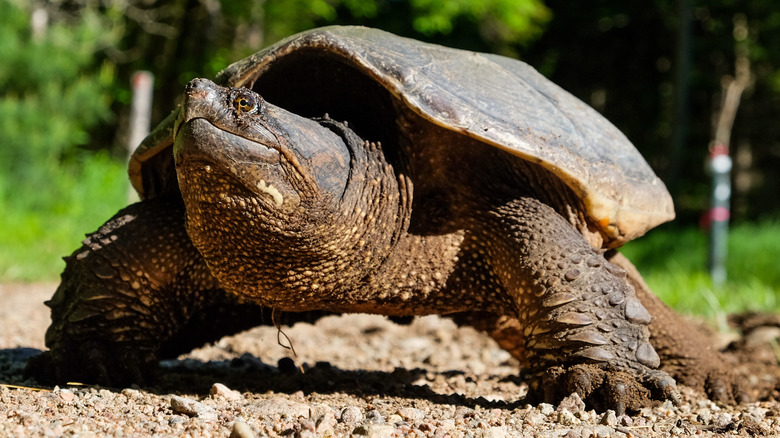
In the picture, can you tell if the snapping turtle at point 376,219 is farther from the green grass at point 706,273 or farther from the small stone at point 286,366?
the green grass at point 706,273

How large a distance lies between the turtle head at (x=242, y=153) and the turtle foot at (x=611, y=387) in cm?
91

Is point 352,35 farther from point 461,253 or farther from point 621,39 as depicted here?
point 621,39

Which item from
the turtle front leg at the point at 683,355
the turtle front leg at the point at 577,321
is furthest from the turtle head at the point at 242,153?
the turtle front leg at the point at 683,355

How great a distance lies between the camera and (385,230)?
254 cm

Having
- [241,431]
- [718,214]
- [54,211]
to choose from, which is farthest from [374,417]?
[54,211]

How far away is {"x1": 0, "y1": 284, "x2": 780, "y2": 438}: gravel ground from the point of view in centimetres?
195

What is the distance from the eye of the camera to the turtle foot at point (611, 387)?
2.28m

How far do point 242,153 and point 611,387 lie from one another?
4.05ft

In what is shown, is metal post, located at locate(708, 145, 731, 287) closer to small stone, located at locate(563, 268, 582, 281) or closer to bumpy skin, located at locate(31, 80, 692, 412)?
bumpy skin, located at locate(31, 80, 692, 412)

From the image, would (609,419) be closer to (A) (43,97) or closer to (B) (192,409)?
(B) (192,409)

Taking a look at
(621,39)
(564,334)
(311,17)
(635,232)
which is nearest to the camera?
(564,334)

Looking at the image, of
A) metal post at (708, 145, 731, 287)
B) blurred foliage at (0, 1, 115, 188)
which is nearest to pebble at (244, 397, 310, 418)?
metal post at (708, 145, 731, 287)

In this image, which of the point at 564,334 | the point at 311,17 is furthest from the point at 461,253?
the point at 311,17

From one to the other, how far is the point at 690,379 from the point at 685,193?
15.9 m
